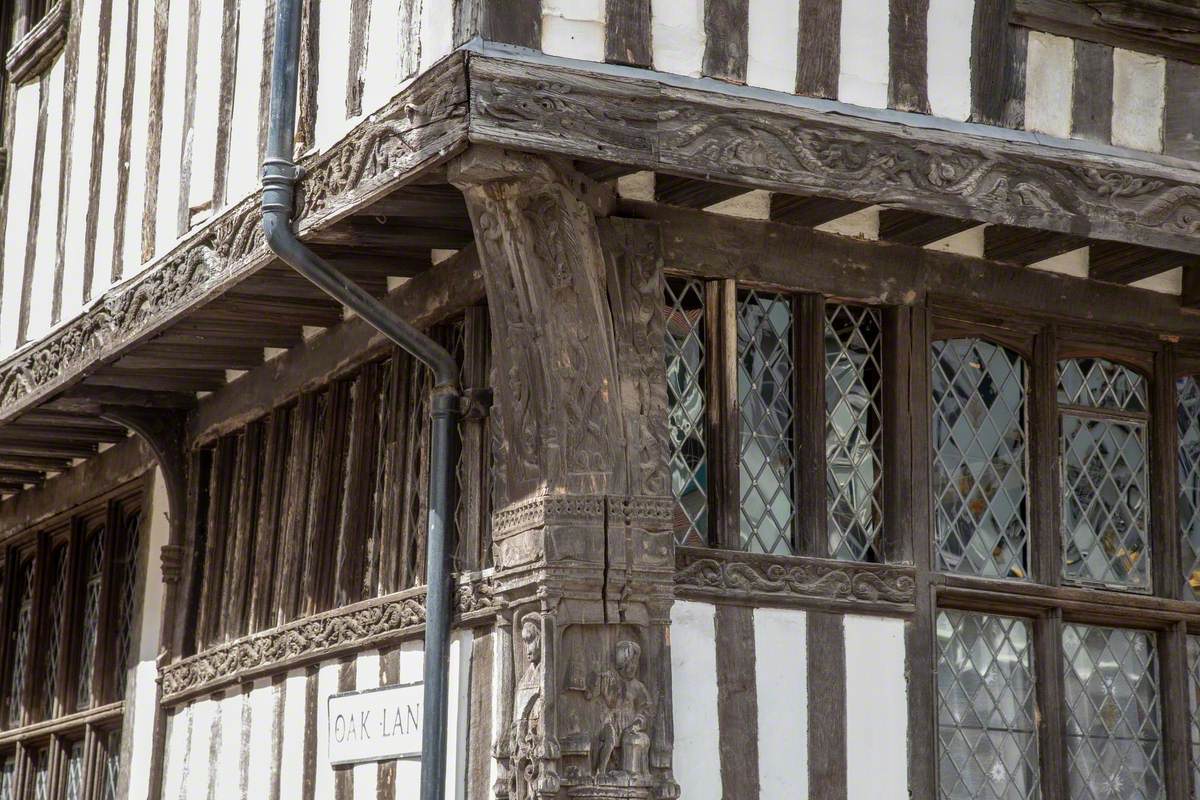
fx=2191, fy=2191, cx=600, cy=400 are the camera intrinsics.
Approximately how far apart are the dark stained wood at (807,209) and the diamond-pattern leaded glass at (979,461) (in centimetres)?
70

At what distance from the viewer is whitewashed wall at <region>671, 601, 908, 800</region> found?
720cm

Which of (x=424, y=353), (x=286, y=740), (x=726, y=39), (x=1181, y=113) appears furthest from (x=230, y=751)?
(x=1181, y=113)

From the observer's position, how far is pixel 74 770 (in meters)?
11.1

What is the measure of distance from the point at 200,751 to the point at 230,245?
8.16 feet

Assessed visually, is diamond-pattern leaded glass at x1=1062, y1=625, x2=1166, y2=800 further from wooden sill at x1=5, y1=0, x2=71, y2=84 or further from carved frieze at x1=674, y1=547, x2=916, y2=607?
wooden sill at x1=5, y1=0, x2=71, y2=84

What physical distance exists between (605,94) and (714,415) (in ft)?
4.36

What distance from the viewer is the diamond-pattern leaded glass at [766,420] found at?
7613 millimetres

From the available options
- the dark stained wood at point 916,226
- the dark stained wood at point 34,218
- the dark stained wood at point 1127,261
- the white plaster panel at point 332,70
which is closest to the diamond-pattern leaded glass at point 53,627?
the dark stained wood at point 34,218

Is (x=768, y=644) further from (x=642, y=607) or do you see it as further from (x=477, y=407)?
(x=477, y=407)

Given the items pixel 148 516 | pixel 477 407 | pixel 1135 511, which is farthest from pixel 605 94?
pixel 148 516

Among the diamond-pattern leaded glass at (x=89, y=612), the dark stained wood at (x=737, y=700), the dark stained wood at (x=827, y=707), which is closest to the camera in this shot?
the dark stained wood at (x=737, y=700)

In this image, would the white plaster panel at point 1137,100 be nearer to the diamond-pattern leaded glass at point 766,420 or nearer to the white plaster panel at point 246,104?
the diamond-pattern leaded glass at point 766,420

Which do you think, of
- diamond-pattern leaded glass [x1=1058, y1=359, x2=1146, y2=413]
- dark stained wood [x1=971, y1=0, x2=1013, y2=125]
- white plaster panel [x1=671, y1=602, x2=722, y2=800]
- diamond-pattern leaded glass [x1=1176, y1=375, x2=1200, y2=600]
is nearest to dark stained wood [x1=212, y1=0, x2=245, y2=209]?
white plaster panel [x1=671, y1=602, x2=722, y2=800]

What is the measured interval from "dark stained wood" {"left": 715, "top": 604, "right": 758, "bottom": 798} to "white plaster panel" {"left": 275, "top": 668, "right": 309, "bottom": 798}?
195cm
